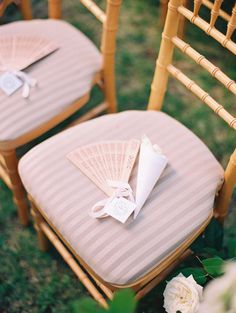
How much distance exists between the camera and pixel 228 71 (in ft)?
6.54

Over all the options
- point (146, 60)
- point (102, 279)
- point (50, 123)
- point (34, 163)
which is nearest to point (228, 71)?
point (146, 60)

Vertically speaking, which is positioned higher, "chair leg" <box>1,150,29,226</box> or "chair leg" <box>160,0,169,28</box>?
"chair leg" <box>160,0,169,28</box>

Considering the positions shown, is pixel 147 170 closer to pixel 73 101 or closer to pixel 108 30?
pixel 73 101

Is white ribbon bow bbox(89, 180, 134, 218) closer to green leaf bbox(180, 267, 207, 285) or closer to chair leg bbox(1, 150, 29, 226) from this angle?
green leaf bbox(180, 267, 207, 285)

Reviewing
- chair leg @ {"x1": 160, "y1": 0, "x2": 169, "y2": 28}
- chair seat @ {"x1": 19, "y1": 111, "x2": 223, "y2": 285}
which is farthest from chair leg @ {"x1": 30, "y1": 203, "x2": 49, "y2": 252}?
chair leg @ {"x1": 160, "y1": 0, "x2": 169, "y2": 28}

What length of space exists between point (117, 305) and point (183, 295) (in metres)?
0.46

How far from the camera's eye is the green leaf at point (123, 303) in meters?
0.61

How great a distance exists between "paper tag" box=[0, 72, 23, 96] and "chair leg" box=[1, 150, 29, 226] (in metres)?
0.17

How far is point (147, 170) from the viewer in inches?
→ 42.8

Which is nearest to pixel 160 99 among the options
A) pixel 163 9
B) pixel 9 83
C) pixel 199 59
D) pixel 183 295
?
pixel 199 59

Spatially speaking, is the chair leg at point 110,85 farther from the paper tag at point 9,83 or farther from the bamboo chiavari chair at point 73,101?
the paper tag at point 9,83

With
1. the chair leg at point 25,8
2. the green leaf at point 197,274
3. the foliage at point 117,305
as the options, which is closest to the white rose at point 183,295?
the green leaf at point 197,274

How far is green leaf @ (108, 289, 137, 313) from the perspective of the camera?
0.61m

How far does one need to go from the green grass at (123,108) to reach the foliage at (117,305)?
2.53ft
